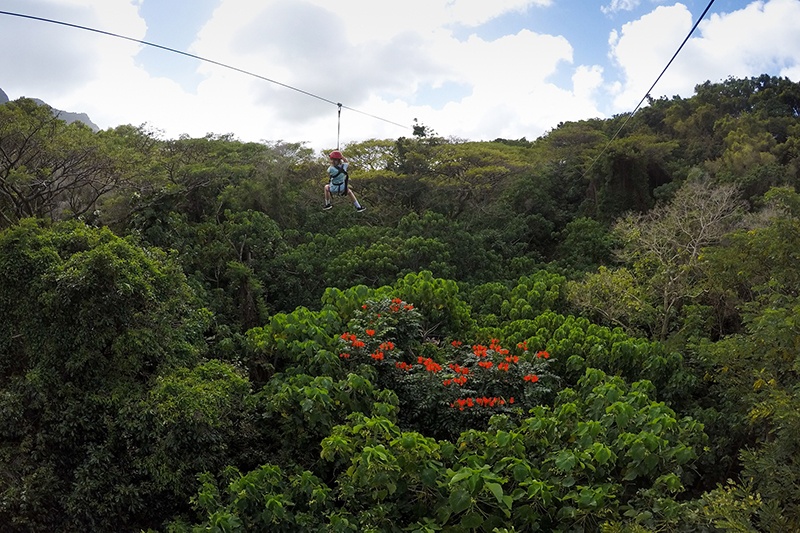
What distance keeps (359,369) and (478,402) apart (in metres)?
1.43

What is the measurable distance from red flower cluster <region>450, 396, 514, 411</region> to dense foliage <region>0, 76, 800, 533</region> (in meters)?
0.03

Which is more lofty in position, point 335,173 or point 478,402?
→ point 335,173

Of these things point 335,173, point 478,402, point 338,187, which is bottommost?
point 478,402

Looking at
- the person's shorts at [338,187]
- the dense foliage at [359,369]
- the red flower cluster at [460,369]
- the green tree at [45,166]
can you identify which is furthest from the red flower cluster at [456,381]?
the green tree at [45,166]

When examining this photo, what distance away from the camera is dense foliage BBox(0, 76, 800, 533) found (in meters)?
4.70

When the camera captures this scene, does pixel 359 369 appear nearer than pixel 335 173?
Yes

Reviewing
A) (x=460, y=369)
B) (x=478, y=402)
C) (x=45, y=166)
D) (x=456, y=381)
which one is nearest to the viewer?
(x=478, y=402)

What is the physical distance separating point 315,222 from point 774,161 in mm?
12904

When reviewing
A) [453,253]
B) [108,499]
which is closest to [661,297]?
[453,253]

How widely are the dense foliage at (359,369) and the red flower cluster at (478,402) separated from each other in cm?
3

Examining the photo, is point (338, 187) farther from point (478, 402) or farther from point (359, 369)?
point (478, 402)

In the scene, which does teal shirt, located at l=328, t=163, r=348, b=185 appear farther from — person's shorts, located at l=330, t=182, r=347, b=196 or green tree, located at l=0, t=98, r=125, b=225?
green tree, located at l=0, t=98, r=125, b=225

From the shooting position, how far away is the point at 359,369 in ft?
21.4

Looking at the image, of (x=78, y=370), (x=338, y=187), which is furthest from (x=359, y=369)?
(x=78, y=370)
